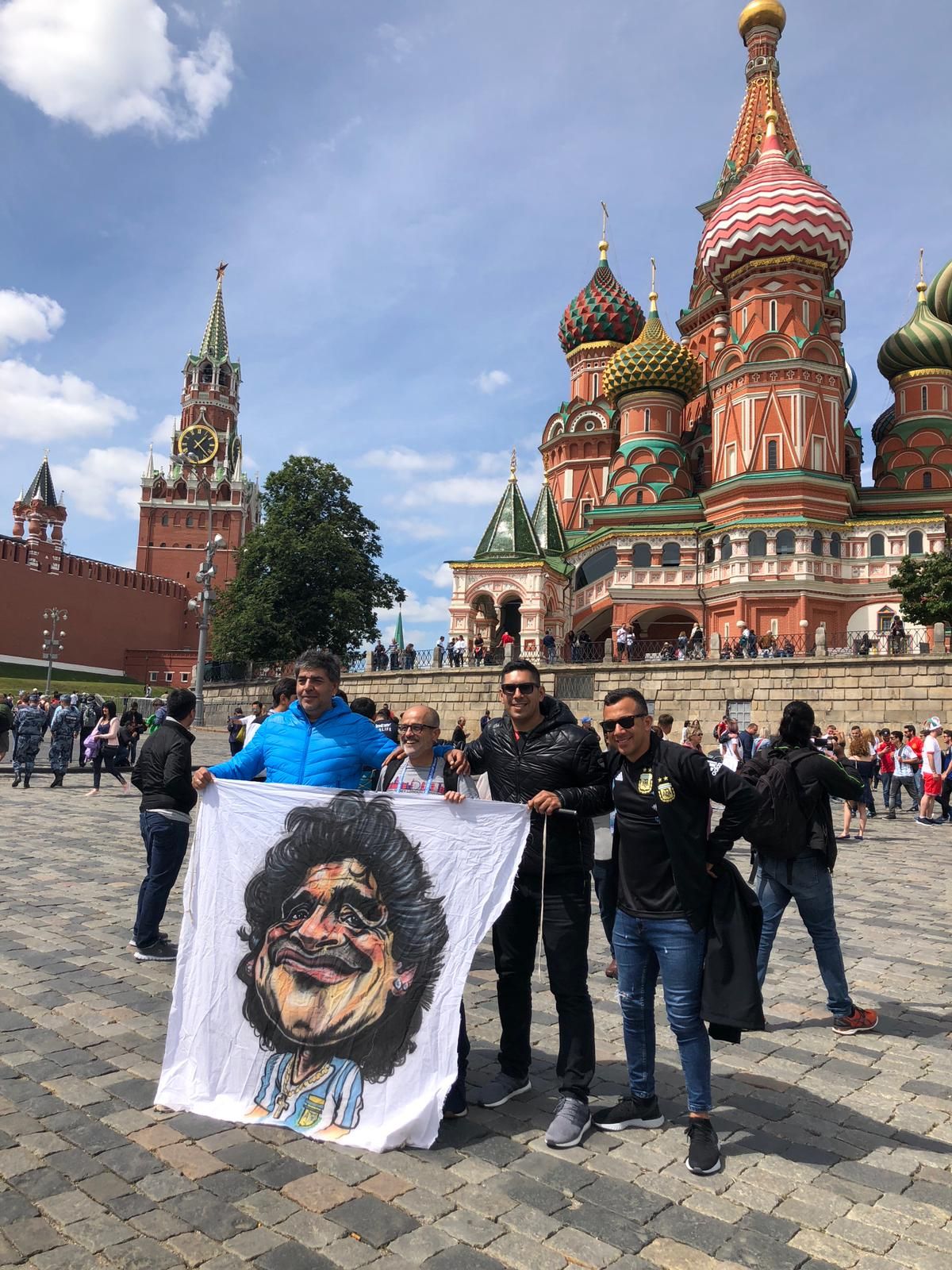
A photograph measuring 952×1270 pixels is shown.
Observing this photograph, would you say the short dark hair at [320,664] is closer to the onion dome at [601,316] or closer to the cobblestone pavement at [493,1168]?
the cobblestone pavement at [493,1168]

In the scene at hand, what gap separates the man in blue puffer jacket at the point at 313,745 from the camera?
448cm

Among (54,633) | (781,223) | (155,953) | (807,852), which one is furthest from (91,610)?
(807,852)

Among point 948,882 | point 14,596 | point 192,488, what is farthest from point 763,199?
point 192,488

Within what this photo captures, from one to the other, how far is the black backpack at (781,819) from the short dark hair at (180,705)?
3.73 metres

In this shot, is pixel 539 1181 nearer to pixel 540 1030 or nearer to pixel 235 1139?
pixel 235 1139

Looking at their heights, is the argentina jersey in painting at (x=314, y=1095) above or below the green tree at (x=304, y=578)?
below

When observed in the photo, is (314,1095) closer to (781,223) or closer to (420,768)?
(420,768)

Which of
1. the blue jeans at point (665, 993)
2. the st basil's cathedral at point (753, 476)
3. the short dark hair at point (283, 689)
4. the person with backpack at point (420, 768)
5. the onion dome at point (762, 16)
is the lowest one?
the blue jeans at point (665, 993)

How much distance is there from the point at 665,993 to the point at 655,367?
1604 inches

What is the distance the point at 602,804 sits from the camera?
3.94 metres

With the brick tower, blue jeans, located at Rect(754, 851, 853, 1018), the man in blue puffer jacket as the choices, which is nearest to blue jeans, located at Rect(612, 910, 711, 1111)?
the man in blue puffer jacket

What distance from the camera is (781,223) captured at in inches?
1399

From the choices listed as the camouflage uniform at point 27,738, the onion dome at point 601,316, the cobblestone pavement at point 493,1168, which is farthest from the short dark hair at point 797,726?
the onion dome at point 601,316

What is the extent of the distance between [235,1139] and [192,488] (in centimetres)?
7610
